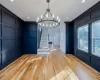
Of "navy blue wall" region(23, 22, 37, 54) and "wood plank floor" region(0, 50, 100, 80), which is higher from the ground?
"navy blue wall" region(23, 22, 37, 54)

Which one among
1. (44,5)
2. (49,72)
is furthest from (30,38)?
(49,72)

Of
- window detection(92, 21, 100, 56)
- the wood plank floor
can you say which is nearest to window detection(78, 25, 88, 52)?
window detection(92, 21, 100, 56)

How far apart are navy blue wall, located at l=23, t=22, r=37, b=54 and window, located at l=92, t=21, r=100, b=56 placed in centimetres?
514

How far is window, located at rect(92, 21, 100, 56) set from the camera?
4590 mm

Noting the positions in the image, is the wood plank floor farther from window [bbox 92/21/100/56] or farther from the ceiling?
the ceiling

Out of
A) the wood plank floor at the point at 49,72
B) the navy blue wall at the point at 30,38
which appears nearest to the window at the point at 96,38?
the wood plank floor at the point at 49,72

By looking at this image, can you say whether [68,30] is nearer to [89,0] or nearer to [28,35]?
[28,35]

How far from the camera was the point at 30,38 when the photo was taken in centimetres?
881

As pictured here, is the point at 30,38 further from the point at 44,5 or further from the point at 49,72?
the point at 49,72

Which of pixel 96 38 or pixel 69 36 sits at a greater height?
pixel 69 36

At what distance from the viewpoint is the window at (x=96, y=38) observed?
4590 mm

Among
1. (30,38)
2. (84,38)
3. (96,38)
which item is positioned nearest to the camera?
(96,38)

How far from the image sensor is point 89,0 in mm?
3916

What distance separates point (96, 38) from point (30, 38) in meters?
5.62
